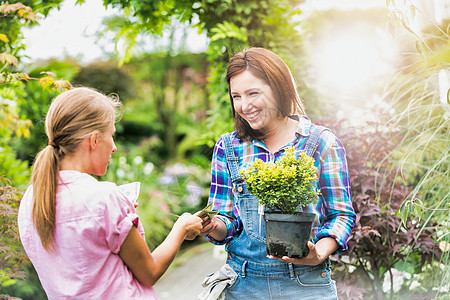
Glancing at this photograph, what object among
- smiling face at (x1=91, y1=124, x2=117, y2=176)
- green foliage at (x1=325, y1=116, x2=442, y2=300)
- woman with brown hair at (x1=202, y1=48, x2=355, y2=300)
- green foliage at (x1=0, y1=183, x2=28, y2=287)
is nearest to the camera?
smiling face at (x1=91, y1=124, x2=117, y2=176)

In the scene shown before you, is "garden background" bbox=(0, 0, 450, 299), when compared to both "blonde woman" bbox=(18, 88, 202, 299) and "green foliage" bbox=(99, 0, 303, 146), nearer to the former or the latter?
"green foliage" bbox=(99, 0, 303, 146)

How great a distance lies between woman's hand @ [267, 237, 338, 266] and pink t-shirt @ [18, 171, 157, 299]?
1.76 feet

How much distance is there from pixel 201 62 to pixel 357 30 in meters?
4.44

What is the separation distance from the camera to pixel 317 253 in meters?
1.60

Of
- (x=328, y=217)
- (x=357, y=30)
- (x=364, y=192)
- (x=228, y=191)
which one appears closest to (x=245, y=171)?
(x=228, y=191)

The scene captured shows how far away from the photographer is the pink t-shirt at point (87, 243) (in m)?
1.33

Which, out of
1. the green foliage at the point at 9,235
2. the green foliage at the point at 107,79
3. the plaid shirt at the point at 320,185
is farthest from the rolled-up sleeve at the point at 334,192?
the green foliage at the point at 107,79

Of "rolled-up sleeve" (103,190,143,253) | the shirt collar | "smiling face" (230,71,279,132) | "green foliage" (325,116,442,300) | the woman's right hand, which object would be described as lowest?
"green foliage" (325,116,442,300)

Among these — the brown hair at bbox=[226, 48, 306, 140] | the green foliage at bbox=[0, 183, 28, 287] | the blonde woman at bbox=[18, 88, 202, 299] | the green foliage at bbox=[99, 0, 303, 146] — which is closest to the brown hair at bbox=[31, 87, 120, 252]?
the blonde woman at bbox=[18, 88, 202, 299]

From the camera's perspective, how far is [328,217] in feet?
5.81

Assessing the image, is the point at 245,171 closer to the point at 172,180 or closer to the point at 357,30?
the point at 172,180

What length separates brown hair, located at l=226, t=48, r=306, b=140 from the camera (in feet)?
6.05

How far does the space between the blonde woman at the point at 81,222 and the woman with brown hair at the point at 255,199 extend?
412mm

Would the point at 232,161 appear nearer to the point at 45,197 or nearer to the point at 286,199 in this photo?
the point at 286,199
